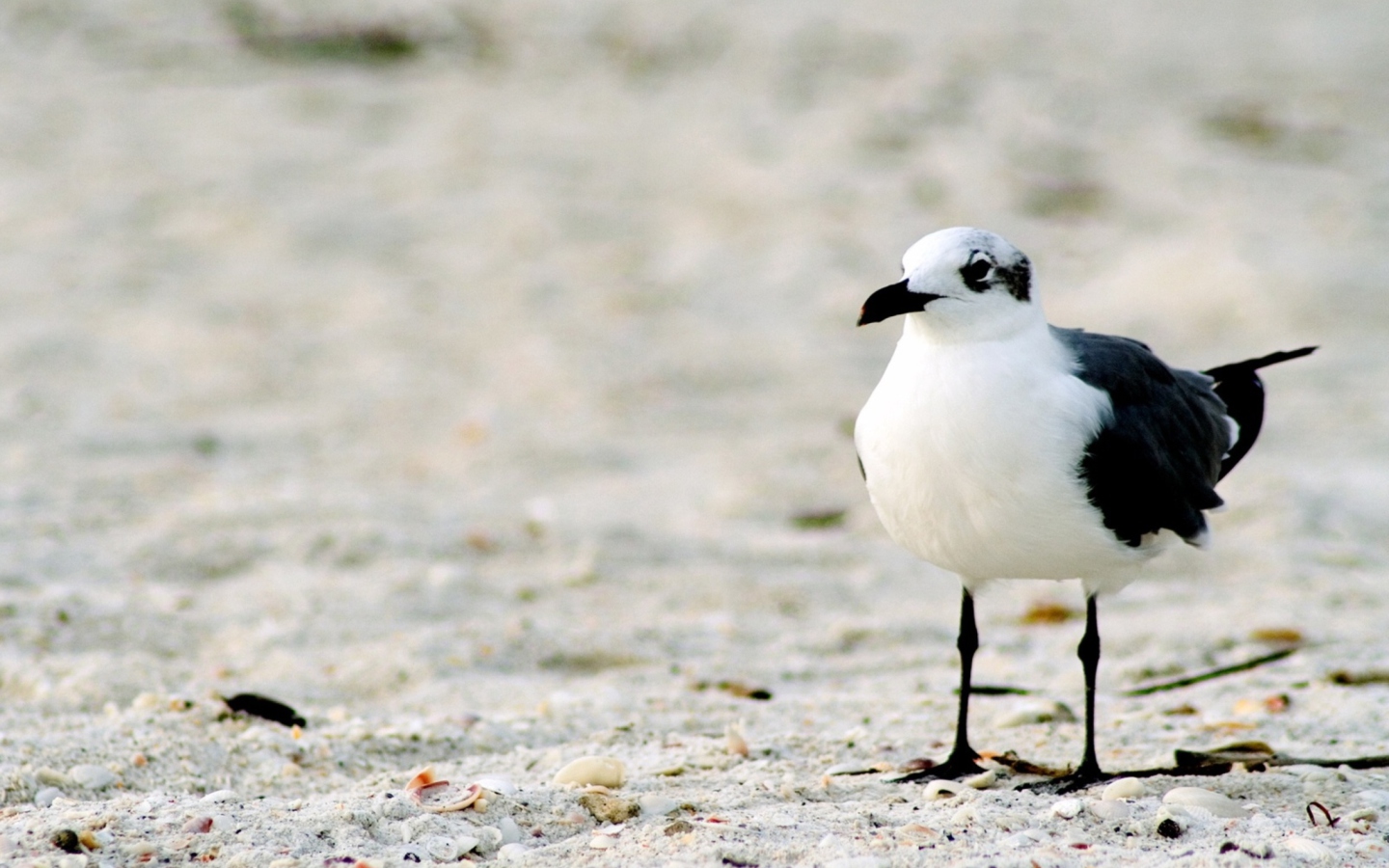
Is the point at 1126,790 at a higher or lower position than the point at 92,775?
higher

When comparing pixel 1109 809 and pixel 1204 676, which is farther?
pixel 1204 676

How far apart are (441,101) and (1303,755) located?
7.44 m

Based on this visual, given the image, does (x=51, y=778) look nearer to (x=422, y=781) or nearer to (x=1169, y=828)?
(x=422, y=781)

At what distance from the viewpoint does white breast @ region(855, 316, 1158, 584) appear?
327cm

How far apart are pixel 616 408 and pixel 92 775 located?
A: 12.3 ft

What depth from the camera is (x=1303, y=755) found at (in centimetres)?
374

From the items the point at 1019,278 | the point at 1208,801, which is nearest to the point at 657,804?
the point at 1208,801

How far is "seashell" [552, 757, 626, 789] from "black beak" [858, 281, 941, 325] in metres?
1.03

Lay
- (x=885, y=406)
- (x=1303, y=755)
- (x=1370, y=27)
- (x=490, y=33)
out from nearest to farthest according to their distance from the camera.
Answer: (x=885, y=406) → (x=1303, y=755) → (x=490, y=33) → (x=1370, y=27)

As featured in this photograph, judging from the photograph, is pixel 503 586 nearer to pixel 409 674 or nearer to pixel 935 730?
pixel 409 674

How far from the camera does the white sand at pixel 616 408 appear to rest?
357 centimetres

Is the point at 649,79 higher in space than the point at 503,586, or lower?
higher

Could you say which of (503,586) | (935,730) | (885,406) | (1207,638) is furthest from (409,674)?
(1207,638)

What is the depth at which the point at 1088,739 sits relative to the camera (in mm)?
3543
